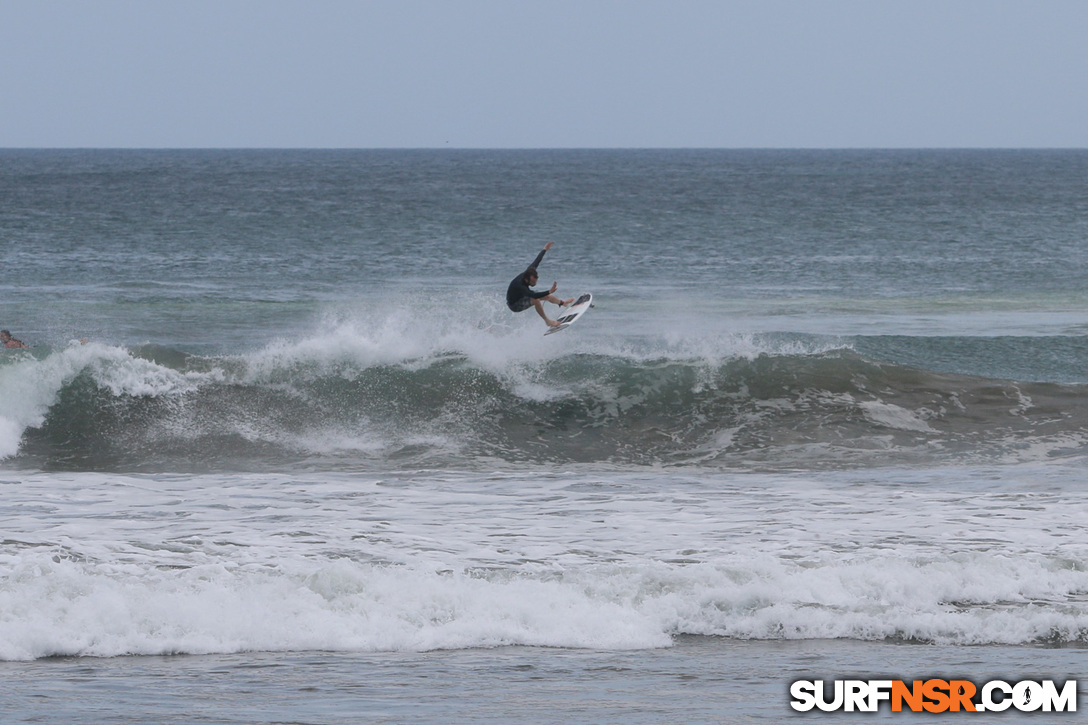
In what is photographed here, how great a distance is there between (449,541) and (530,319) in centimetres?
976

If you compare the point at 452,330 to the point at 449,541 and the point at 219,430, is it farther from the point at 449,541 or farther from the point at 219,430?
the point at 449,541

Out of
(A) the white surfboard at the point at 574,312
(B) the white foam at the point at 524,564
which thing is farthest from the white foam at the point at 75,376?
(A) the white surfboard at the point at 574,312

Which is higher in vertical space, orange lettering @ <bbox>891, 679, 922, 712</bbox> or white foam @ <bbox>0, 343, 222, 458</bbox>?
white foam @ <bbox>0, 343, 222, 458</bbox>

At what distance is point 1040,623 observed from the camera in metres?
8.29

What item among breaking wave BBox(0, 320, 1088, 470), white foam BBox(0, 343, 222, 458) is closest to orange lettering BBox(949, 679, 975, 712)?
breaking wave BBox(0, 320, 1088, 470)

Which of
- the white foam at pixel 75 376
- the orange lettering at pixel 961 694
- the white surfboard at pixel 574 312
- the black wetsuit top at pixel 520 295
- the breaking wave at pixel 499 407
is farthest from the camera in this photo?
the white surfboard at pixel 574 312

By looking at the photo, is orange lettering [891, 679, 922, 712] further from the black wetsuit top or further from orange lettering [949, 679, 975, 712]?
the black wetsuit top

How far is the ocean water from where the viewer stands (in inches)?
298

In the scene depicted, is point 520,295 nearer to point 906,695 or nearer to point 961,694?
point 906,695

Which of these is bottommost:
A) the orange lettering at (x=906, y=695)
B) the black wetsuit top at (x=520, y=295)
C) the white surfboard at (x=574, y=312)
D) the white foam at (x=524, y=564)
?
the orange lettering at (x=906, y=695)

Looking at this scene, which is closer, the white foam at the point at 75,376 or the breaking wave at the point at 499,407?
the breaking wave at the point at 499,407

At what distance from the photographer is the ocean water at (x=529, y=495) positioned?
298 inches

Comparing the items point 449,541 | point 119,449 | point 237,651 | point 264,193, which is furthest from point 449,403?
point 264,193

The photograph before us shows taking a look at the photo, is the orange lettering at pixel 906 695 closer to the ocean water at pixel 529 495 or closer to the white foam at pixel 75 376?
the ocean water at pixel 529 495
